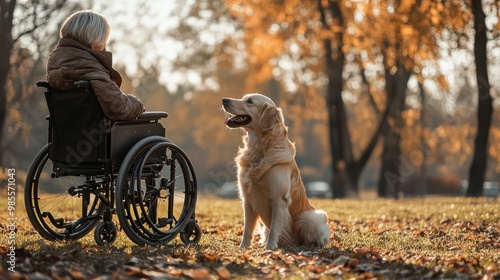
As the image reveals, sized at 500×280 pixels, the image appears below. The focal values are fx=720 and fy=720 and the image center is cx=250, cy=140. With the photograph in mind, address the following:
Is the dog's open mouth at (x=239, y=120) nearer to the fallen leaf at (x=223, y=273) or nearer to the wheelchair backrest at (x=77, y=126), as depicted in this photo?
the wheelchair backrest at (x=77, y=126)

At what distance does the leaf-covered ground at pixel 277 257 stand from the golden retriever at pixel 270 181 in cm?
20

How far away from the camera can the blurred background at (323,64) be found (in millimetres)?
14594

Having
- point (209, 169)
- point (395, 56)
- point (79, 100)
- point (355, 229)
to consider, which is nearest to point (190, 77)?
point (209, 169)

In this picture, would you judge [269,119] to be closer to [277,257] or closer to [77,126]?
[277,257]

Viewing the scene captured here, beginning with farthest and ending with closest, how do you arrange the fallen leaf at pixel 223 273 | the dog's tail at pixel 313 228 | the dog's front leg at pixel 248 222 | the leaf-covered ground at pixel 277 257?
the dog's front leg at pixel 248 222
the dog's tail at pixel 313 228
the leaf-covered ground at pixel 277 257
the fallen leaf at pixel 223 273

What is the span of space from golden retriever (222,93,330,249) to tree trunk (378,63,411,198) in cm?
1158

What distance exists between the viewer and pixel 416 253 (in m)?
5.68

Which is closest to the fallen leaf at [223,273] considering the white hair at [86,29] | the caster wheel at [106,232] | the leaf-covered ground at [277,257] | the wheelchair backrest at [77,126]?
the leaf-covered ground at [277,257]

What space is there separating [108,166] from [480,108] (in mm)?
10654

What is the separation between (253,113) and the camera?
625 cm

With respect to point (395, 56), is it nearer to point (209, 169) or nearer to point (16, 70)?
point (16, 70)

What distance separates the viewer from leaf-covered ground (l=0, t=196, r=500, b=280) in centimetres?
430

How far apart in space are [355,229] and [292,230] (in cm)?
186

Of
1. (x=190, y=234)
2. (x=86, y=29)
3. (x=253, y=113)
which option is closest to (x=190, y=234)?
(x=190, y=234)
